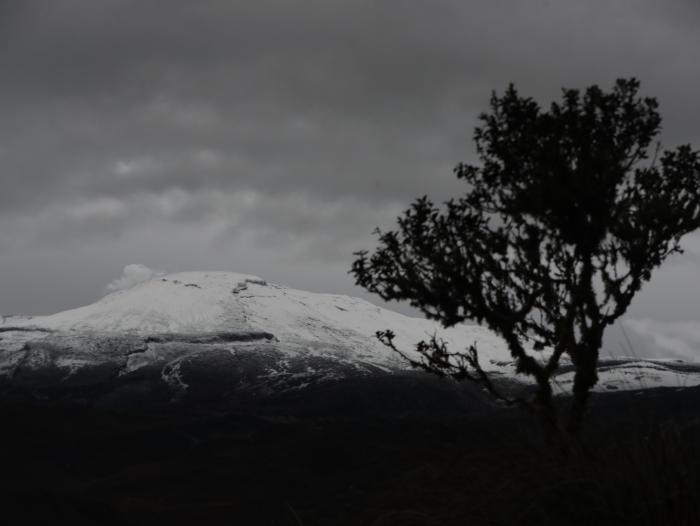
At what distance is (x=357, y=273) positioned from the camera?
50.0ft

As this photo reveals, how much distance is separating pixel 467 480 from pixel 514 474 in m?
0.48

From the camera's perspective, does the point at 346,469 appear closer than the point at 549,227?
No

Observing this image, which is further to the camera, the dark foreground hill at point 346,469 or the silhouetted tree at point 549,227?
the silhouetted tree at point 549,227

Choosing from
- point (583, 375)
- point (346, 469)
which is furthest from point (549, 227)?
point (346, 469)

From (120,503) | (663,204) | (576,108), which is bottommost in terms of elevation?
(120,503)

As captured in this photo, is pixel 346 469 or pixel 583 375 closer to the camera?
pixel 583 375

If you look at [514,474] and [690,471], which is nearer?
[690,471]

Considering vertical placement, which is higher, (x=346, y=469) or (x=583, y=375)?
(x=346, y=469)

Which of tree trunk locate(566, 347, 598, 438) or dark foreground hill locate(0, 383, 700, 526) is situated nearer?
dark foreground hill locate(0, 383, 700, 526)

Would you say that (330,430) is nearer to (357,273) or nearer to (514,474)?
(357,273)

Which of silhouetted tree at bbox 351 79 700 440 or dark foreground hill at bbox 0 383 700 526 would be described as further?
silhouetted tree at bbox 351 79 700 440

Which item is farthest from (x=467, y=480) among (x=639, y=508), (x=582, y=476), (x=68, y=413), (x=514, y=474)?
(x=68, y=413)

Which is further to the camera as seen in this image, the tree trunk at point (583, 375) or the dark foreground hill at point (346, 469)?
the tree trunk at point (583, 375)

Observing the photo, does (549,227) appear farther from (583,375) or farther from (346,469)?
(346,469)
